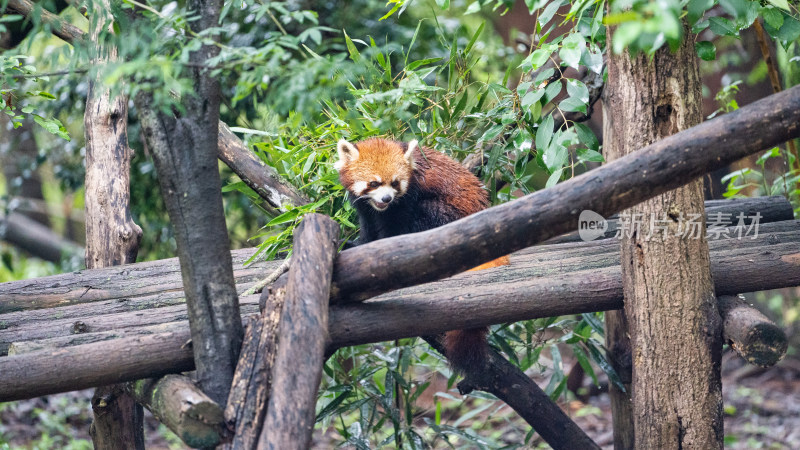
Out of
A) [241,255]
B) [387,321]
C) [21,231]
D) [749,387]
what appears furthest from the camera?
[21,231]

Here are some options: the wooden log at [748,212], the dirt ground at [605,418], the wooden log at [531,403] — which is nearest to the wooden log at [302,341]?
the wooden log at [531,403]

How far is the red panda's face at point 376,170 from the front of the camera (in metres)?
2.82

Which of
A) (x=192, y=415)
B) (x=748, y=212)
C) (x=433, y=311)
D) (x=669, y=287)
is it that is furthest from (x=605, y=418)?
(x=192, y=415)

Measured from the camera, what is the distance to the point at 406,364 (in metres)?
3.11

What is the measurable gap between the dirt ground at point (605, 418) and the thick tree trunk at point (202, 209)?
3032mm

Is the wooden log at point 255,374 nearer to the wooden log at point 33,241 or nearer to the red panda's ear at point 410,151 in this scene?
the red panda's ear at point 410,151

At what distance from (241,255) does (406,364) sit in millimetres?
888

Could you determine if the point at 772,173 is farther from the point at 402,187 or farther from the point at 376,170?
the point at 376,170

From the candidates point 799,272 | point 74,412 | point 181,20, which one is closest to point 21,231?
point 74,412

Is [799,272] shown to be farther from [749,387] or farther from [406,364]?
[749,387]

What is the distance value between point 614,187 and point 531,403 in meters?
1.36

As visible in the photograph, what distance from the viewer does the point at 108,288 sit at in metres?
2.56

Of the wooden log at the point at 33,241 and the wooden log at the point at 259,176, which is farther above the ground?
the wooden log at the point at 33,241

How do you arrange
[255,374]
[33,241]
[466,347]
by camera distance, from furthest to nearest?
[33,241], [466,347], [255,374]
